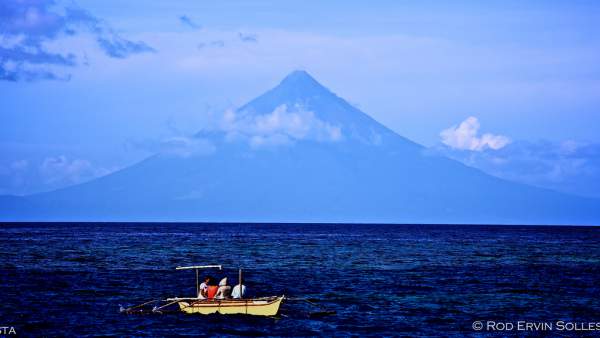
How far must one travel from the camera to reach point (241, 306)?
44625mm

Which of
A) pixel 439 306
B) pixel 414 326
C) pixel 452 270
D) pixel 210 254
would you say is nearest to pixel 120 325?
pixel 414 326

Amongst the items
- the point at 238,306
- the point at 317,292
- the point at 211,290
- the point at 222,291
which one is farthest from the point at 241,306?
the point at 317,292

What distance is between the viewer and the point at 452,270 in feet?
246

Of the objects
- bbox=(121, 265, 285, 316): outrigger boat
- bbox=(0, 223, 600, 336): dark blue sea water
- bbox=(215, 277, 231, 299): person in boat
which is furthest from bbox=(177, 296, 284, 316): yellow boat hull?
bbox=(0, 223, 600, 336): dark blue sea water

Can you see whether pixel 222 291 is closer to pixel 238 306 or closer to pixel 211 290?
pixel 211 290

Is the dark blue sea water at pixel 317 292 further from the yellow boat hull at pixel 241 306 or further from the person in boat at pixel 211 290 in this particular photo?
the person in boat at pixel 211 290

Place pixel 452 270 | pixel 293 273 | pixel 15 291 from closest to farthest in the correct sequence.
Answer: pixel 15 291 → pixel 293 273 → pixel 452 270

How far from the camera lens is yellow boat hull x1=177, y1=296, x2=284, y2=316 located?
44.4 meters

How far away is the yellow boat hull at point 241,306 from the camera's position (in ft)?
146

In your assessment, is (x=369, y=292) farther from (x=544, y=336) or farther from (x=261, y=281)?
(x=544, y=336)

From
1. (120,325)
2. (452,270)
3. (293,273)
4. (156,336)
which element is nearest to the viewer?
(156,336)

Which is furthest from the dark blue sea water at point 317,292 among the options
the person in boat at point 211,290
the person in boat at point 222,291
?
the person in boat at point 211,290

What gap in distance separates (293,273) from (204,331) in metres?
29.1

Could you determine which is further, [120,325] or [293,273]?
[293,273]
